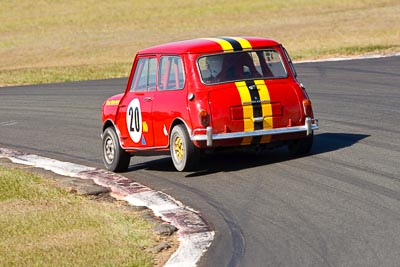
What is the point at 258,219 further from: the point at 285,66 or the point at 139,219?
the point at 285,66

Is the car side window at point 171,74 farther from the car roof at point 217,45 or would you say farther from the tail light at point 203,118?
the tail light at point 203,118

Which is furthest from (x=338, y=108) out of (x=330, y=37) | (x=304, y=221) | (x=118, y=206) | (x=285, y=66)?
(x=330, y=37)

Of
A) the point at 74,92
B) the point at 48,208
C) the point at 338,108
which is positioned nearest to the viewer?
the point at 48,208

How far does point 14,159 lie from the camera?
15.4 meters

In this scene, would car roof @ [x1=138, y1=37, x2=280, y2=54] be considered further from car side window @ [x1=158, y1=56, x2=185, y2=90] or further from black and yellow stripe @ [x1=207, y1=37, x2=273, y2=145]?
black and yellow stripe @ [x1=207, y1=37, x2=273, y2=145]

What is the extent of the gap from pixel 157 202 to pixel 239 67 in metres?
2.38

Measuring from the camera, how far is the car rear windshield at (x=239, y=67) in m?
12.3

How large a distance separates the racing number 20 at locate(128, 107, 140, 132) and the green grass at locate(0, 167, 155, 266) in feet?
5.15

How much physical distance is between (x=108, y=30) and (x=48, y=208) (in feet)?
145

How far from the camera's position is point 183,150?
39.7ft

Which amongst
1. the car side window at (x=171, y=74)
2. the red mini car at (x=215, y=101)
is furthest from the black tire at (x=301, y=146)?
the car side window at (x=171, y=74)

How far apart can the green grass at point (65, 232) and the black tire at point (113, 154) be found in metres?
1.51

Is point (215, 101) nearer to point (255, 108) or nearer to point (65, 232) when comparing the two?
point (255, 108)

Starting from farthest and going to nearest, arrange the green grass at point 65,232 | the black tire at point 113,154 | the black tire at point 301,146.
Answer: the black tire at point 113,154 < the black tire at point 301,146 < the green grass at point 65,232
